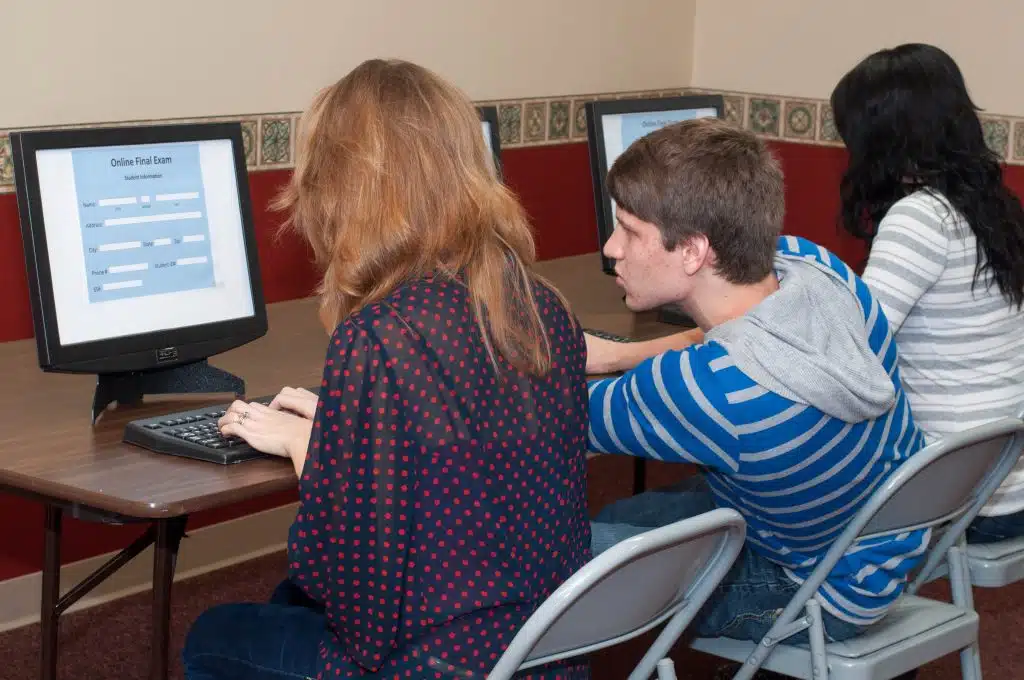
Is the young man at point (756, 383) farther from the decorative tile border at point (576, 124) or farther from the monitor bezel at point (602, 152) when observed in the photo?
the decorative tile border at point (576, 124)

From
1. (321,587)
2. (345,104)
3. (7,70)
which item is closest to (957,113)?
(345,104)

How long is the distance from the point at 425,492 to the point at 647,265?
1.81 feet

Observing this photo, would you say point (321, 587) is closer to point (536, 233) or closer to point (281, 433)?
point (281, 433)

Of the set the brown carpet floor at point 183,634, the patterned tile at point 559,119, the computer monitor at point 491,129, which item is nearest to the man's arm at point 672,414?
the computer monitor at point 491,129

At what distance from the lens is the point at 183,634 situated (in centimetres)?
294

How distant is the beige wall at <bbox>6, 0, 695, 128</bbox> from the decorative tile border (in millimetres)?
30

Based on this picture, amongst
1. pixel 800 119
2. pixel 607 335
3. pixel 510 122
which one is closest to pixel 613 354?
pixel 607 335

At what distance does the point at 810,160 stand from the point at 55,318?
8.29 ft

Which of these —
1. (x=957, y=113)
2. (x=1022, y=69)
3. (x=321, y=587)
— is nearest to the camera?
(x=321, y=587)

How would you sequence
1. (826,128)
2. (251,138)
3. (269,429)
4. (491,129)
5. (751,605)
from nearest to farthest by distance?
(269,429)
(751,605)
(491,129)
(251,138)
(826,128)

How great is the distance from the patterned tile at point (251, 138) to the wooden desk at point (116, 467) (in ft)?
1.62

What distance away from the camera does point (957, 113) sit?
7.86 ft

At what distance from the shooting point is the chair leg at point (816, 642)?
1.84 m

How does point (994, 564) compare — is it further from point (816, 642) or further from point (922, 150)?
point (922, 150)
